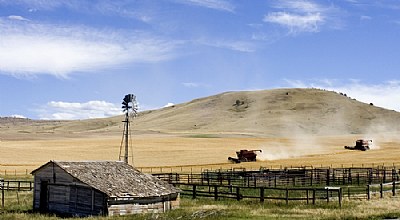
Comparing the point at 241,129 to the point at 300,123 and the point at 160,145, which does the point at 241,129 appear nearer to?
the point at 300,123

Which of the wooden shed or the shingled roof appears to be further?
the shingled roof

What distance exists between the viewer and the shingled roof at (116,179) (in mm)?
33250

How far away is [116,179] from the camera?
3472 cm

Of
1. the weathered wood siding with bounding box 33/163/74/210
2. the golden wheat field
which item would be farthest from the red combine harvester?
the weathered wood siding with bounding box 33/163/74/210

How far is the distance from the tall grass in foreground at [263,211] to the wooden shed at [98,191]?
132 cm

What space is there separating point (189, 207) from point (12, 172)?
38.9 metres

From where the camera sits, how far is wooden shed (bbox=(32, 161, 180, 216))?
107ft

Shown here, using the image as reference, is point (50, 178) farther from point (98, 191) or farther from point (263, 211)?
point (263, 211)

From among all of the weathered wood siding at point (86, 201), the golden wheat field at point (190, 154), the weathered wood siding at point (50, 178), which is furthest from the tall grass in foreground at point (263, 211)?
the golden wheat field at point (190, 154)

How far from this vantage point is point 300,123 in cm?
19638

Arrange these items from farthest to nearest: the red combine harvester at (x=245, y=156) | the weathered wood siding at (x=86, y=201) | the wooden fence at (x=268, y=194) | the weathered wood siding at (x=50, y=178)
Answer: the red combine harvester at (x=245, y=156) < the wooden fence at (x=268, y=194) < the weathered wood siding at (x=50, y=178) < the weathered wood siding at (x=86, y=201)

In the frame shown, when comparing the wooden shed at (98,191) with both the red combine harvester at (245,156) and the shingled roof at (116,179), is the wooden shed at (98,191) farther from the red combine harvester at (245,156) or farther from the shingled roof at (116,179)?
the red combine harvester at (245,156)

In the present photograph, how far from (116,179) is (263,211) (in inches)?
338

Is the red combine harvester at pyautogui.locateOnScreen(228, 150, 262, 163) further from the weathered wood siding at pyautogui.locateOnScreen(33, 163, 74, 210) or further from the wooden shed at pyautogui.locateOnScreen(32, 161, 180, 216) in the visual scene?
the weathered wood siding at pyautogui.locateOnScreen(33, 163, 74, 210)
